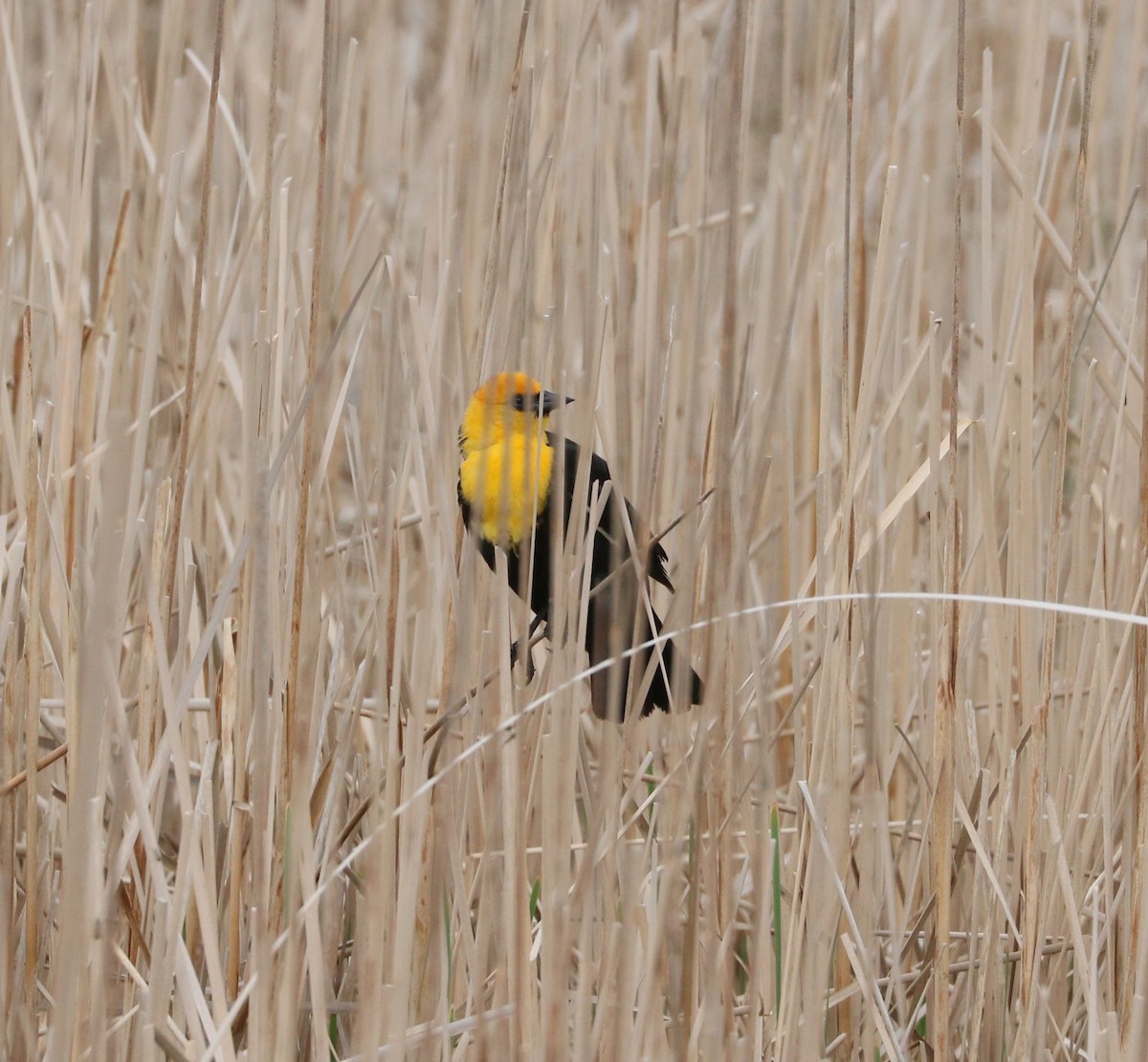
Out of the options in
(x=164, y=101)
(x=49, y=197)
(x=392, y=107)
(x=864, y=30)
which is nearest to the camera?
(x=164, y=101)

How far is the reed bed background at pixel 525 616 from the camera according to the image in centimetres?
80

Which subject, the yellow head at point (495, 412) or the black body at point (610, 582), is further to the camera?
the yellow head at point (495, 412)

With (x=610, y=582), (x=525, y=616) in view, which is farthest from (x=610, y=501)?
(x=525, y=616)

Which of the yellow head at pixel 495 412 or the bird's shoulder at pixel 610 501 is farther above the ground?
the yellow head at pixel 495 412

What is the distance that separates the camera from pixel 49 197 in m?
1.84

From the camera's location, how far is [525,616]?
854 mm

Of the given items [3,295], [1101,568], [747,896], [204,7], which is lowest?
[747,896]

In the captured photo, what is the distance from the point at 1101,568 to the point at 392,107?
1309 mm

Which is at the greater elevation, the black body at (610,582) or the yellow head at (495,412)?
the yellow head at (495,412)

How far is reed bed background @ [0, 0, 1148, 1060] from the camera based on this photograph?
797 mm

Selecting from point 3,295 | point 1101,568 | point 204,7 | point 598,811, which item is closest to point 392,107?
point 204,7

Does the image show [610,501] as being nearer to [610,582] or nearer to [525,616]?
[610,582]

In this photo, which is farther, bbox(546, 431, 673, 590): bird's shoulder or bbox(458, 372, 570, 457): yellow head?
bbox(458, 372, 570, 457): yellow head

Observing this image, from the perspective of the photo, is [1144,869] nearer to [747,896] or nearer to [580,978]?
[580,978]
